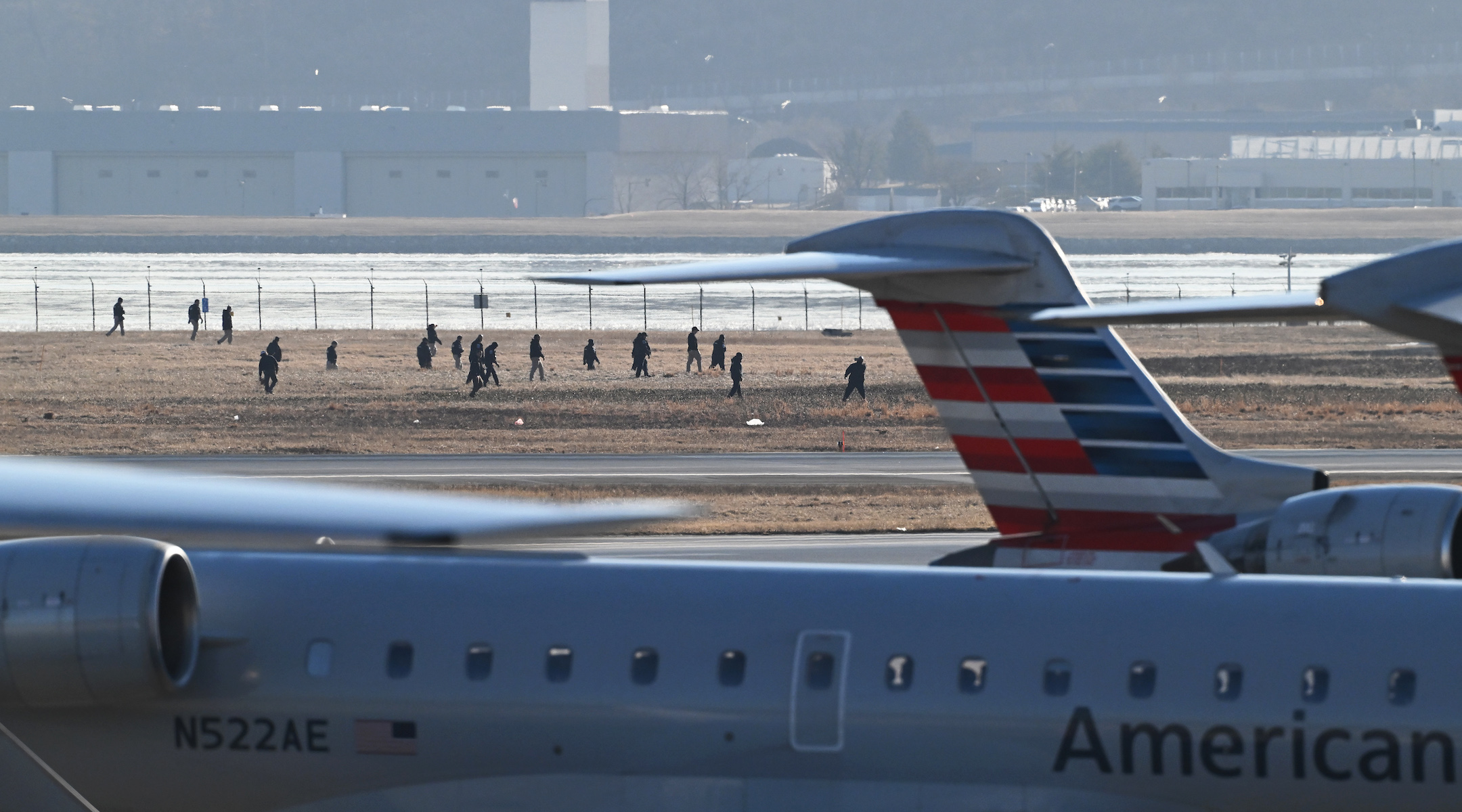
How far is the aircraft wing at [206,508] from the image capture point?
41.5 ft

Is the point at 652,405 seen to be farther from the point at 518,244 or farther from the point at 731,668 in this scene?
the point at 518,244

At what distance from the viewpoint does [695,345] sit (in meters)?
66.4

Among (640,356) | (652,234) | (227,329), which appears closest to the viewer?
(640,356)

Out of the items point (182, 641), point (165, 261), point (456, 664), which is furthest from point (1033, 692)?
point (165, 261)

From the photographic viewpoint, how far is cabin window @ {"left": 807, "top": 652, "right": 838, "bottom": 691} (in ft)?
38.2

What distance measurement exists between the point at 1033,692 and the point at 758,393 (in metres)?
48.7

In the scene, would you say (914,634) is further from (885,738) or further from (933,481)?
(933,481)

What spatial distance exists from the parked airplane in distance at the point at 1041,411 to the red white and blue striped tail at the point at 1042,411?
0.02 m

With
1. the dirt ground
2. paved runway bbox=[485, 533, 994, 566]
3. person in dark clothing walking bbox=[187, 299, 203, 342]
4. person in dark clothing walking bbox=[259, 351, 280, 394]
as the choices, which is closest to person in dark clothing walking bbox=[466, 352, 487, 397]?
the dirt ground

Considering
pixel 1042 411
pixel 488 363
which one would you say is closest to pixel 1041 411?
pixel 1042 411

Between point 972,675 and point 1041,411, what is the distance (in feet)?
24.4

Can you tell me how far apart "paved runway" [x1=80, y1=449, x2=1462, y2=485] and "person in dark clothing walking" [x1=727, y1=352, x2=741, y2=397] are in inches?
436

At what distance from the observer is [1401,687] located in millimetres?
11047

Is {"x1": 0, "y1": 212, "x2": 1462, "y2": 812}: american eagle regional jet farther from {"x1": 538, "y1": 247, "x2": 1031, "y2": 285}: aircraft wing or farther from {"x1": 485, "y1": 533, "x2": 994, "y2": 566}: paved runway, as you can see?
{"x1": 485, "y1": 533, "x2": 994, "y2": 566}: paved runway
